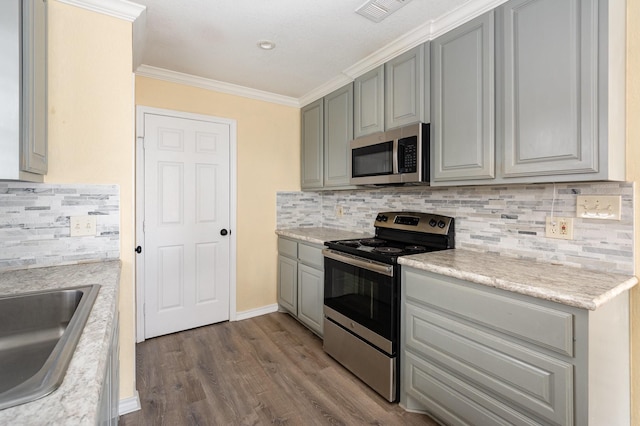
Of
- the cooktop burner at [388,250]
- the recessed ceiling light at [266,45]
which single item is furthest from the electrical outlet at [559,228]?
the recessed ceiling light at [266,45]

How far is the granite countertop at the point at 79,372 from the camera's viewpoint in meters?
0.53

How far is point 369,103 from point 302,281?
1645 millimetres

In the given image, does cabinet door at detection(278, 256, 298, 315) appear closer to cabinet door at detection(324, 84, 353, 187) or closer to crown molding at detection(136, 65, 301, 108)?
cabinet door at detection(324, 84, 353, 187)

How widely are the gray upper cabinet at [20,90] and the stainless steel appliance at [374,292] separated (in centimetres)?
173

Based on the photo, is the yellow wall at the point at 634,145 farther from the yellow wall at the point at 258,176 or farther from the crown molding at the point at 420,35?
the yellow wall at the point at 258,176

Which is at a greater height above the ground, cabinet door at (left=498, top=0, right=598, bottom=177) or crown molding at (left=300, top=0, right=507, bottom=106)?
crown molding at (left=300, top=0, right=507, bottom=106)

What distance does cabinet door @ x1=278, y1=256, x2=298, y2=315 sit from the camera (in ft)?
10.0

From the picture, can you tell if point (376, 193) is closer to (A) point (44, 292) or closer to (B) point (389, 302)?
(B) point (389, 302)

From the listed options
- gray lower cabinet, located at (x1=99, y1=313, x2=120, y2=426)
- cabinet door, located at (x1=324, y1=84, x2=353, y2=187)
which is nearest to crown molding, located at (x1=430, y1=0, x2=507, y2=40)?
cabinet door, located at (x1=324, y1=84, x2=353, y2=187)

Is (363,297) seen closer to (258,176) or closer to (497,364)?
(497,364)

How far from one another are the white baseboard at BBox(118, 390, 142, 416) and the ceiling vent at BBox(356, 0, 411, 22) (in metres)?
2.62

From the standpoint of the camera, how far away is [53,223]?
1.63m

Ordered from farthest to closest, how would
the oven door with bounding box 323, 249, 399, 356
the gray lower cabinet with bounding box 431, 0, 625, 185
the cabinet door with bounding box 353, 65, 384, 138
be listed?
1. the cabinet door with bounding box 353, 65, 384, 138
2. the oven door with bounding box 323, 249, 399, 356
3. the gray lower cabinet with bounding box 431, 0, 625, 185

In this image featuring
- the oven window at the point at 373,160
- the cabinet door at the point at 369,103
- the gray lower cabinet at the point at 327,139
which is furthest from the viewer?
the gray lower cabinet at the point at 327,139
